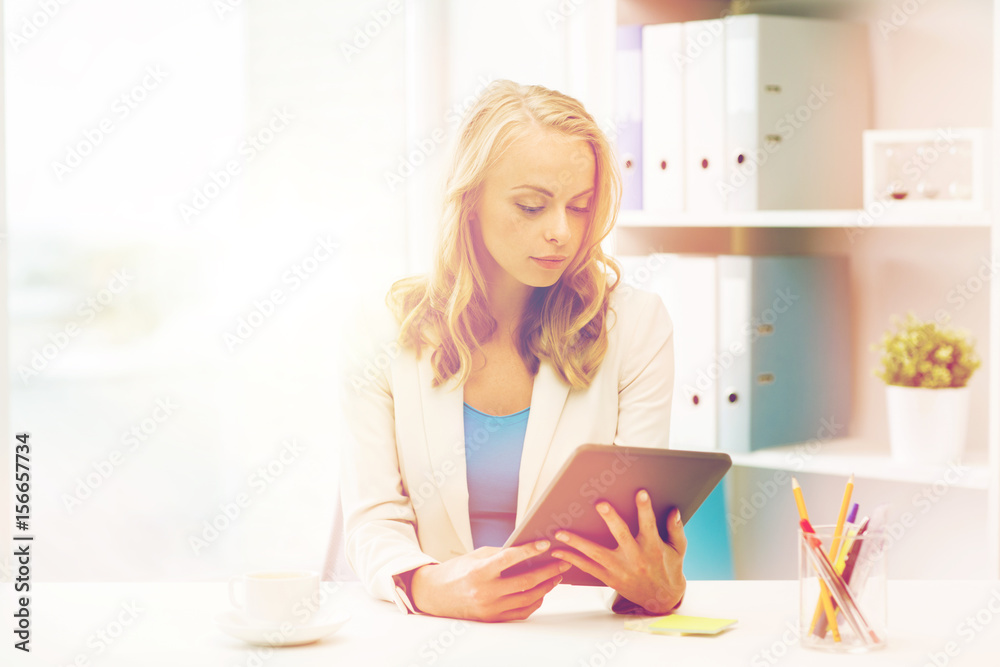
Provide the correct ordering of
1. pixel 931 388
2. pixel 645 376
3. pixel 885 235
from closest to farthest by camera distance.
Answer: pixel 645 376 → pixel 931 388 → pixel 885 235

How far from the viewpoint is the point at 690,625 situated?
1.18 metres

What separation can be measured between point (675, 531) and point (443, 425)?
1.55ft

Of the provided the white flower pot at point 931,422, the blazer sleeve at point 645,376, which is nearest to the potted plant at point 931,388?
the white flower pot at point 931,422

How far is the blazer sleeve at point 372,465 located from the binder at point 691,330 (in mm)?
697

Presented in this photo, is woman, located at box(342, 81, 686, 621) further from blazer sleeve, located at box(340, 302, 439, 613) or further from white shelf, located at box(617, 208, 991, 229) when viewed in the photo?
white shelf, located at box(617, 208, 991, 229)

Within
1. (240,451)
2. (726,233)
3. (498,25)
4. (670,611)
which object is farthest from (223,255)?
(670,611)

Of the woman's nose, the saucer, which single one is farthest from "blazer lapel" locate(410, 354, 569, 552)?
the saucer

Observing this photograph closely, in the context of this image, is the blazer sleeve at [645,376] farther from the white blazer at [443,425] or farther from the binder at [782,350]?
the binder at [782,350]

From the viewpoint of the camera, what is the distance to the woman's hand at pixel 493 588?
120 cm

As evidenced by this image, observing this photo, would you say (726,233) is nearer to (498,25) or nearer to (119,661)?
(498,25)

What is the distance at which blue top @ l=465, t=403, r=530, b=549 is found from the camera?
164 centimetres

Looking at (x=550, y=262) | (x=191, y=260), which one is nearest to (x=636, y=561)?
(x=550, y=262)

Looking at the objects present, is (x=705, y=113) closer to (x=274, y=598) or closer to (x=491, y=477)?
(x=491, y=477)

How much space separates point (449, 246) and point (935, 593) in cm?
89
